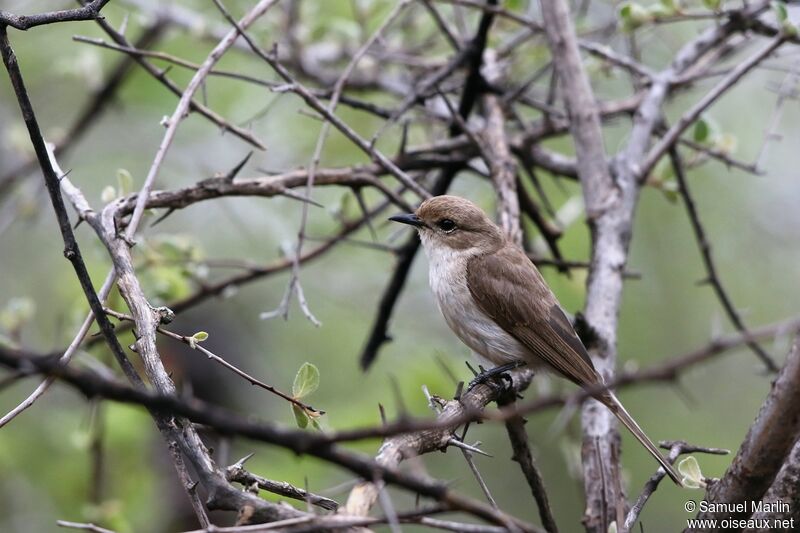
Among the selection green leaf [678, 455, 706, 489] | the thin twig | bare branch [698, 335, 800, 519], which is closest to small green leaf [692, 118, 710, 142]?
the thin twig

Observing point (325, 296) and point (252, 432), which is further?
point (325, 296)

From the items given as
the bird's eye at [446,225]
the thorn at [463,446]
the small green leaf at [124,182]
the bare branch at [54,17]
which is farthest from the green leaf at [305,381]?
the bird's eye at [446,225]

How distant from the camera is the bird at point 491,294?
3.94 m

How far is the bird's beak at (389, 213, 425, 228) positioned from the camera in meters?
4.32

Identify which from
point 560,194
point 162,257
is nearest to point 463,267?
point 162,257

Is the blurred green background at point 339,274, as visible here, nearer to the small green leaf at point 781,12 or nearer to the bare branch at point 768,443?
the small green leaf at point 781,12

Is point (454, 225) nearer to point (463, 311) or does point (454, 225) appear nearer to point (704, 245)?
point (463, 311)

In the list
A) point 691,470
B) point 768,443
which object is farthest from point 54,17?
point 691,470

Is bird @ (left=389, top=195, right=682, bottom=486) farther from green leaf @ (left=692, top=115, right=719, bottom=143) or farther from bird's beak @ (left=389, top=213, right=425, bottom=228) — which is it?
green leaf @ (left=692, top=115, right=719, bottom=143)

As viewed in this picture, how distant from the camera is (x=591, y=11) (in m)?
6.68

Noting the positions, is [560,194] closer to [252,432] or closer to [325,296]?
[325,296]

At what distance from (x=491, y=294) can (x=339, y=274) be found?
300 cm

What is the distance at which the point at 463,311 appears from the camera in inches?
168

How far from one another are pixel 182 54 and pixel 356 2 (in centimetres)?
191
